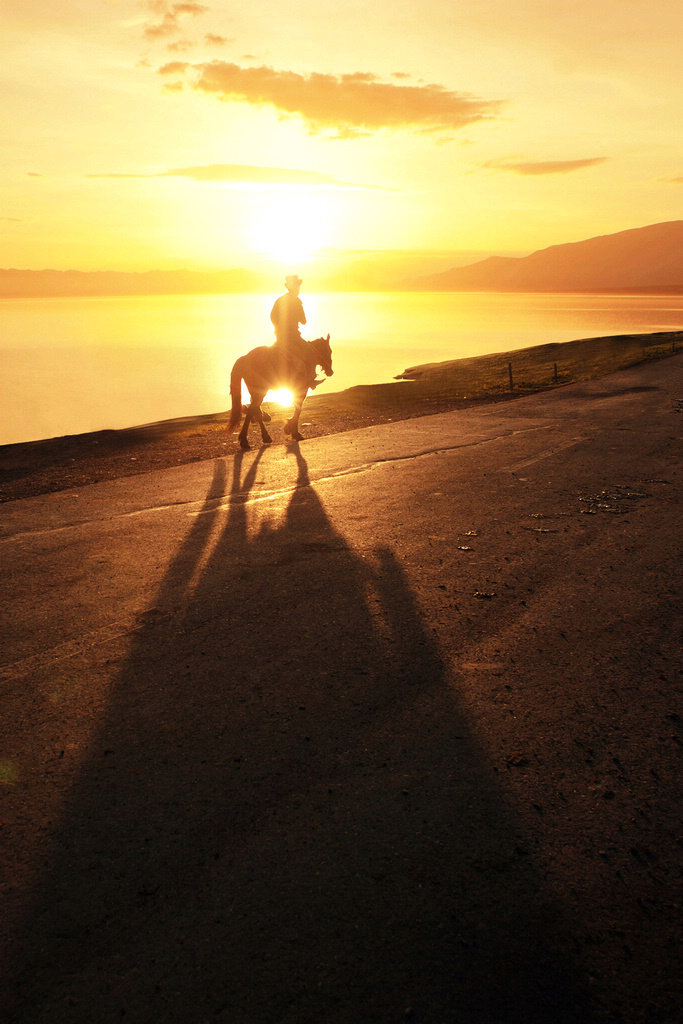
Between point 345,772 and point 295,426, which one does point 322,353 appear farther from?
point 345,772

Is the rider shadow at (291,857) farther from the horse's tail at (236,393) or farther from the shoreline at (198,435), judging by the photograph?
the horse's tail at (236,393)

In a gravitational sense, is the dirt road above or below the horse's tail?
below

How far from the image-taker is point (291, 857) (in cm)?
301

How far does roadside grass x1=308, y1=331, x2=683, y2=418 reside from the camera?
2064 cm

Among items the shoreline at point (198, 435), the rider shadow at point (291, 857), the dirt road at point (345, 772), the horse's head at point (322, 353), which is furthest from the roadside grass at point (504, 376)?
the rider shadow at point (291, 857)

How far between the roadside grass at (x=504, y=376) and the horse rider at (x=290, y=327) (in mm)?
4608

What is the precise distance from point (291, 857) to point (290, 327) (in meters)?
10.7

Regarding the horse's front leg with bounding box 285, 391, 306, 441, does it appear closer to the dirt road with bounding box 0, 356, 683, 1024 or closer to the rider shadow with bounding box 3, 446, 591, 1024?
the dirt road with bounding box 0, 356, 683, 1024

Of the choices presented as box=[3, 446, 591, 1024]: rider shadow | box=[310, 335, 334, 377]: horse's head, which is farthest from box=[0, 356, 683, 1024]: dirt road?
box=[310, 335, 334, 377]: horse's head

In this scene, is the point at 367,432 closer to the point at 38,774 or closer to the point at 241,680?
the point at 241,680

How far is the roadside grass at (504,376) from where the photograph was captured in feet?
67.7

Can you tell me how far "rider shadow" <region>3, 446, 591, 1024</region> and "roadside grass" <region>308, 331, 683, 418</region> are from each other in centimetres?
1298

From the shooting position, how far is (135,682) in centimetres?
438

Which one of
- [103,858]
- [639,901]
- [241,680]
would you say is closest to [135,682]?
[241,680]
